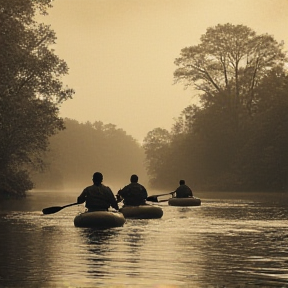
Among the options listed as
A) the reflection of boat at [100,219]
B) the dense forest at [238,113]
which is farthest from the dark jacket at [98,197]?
the dense forest at [238,113]

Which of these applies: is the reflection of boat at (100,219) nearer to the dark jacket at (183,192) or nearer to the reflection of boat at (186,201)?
the reflection of boat at (186,201)

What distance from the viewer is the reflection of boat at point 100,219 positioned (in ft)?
92.8

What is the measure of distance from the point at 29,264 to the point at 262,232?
11.9 meters

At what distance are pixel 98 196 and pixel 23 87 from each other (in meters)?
30.0

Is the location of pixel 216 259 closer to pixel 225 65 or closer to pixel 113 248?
pixel 113 248

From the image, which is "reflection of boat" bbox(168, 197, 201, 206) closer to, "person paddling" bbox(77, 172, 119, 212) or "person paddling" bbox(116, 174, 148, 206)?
"person paddling" bbox(116, 174, 148, 206)

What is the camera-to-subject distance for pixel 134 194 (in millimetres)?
33656

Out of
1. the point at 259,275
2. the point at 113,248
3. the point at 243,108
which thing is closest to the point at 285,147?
the point at 243,108

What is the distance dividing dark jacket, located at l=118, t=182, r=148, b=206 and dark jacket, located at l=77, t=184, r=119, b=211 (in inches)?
181

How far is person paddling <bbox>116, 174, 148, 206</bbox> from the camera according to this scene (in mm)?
33375

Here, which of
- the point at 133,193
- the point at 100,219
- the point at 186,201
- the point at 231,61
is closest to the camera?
the point at 100,219

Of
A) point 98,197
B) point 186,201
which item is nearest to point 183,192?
point 186,201

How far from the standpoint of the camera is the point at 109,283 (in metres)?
13.9

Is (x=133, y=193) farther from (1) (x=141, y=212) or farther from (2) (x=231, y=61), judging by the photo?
(2) (x=231, y=61)
